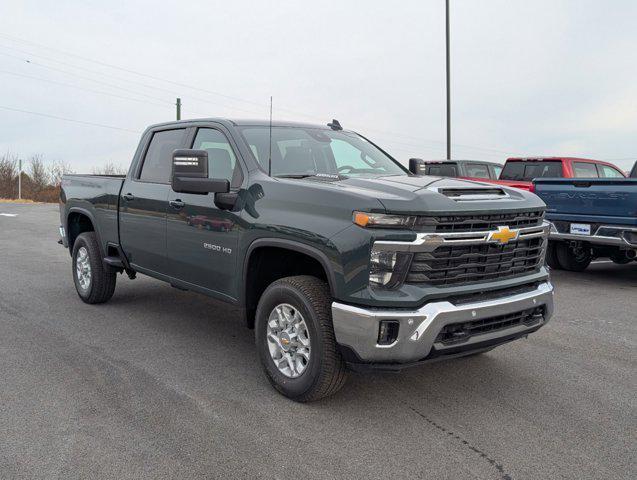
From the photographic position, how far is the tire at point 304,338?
3.64 metres

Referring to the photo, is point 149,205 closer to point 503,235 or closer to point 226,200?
point 226,200

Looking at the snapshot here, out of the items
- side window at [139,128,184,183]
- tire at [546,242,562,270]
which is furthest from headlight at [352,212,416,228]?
tire at [546,242,562,270]

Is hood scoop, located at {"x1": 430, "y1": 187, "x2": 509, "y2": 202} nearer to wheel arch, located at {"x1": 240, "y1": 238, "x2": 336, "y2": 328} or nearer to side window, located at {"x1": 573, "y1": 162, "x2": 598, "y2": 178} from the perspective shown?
wheel arch, located at {"x1": 240, "y1": 238, "x2": 336, "y2": 328}

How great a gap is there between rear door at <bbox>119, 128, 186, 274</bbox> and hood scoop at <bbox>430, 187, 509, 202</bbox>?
2626 millimetres

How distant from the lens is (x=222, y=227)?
4461 mm

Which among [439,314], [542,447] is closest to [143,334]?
[439,314]

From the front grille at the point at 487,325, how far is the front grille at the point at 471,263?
0.26 metres

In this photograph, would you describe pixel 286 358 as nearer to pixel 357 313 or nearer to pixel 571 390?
pixel 357 313

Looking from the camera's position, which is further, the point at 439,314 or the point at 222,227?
the point at 222,227

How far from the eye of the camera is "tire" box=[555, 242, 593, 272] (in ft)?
31.4

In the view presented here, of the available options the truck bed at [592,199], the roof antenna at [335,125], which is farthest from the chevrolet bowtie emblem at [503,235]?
the truck bed at [592,199]

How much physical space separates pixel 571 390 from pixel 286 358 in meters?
2.10

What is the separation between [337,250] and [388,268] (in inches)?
13.1

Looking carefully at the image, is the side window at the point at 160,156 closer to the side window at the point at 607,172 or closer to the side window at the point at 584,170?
the side window at the point at 584,170
